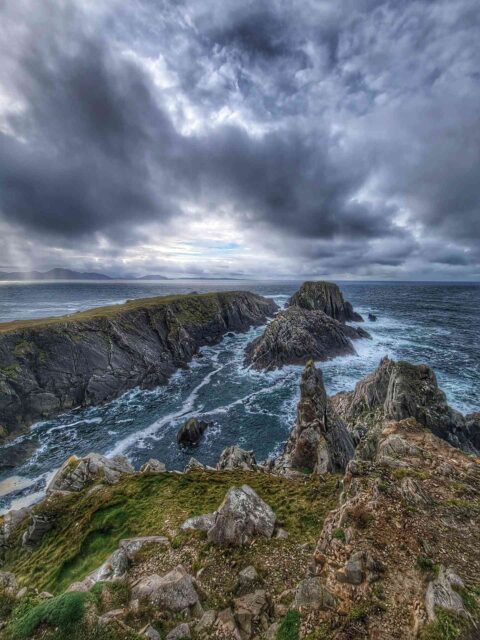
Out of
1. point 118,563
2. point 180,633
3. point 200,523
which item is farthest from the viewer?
point 200,523

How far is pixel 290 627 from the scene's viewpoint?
275 inches

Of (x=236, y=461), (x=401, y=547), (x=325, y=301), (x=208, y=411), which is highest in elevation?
(x=401, y=547)

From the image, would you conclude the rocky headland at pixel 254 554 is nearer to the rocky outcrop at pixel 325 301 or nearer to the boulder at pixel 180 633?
the boulder at pixel 180 633

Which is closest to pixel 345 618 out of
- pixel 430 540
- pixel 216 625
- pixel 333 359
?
pixel 216 625

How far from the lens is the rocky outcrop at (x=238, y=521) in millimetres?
10500

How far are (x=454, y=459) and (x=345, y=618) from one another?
9742mm

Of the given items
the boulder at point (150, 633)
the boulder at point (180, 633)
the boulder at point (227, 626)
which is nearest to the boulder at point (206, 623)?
the boulder at point (227, 626)

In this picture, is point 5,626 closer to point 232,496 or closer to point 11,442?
point 232,496

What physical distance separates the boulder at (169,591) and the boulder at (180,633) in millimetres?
628

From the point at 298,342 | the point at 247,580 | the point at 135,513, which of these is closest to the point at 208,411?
the point at 298,342

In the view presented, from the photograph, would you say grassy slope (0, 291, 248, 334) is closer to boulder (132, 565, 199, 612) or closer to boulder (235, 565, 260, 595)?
boulder (132, 565, 199, 612)

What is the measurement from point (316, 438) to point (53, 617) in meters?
19.2

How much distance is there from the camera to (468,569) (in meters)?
7.83

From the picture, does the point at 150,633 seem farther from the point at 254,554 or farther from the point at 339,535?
the point at 339,535
